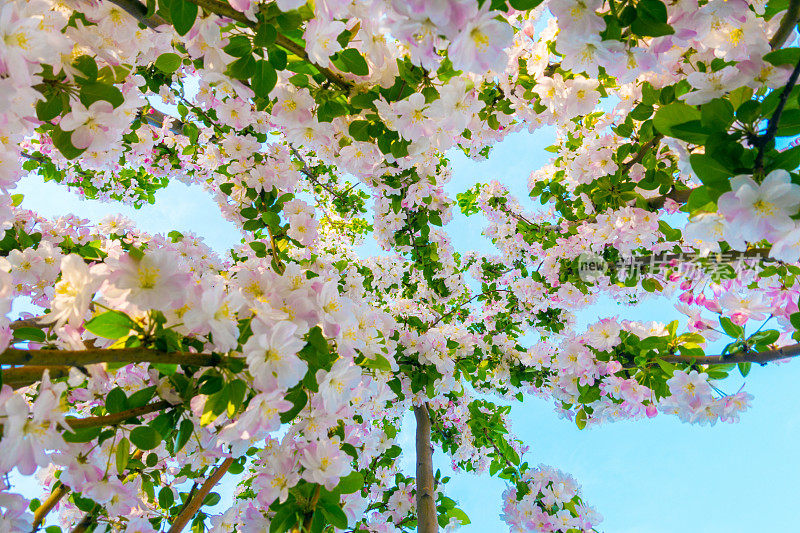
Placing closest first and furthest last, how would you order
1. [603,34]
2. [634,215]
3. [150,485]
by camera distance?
[603,34] → [150,485] → [634,215]

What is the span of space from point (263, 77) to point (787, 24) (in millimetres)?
1551

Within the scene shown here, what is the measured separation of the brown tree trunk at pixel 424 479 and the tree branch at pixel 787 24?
3.11 metres

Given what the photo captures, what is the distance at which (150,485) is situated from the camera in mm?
1529

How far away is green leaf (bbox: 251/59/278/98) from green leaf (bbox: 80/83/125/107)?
389 mm

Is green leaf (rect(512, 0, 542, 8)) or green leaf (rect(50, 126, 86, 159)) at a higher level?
green leaf (rect(512, 0, 542, 8))

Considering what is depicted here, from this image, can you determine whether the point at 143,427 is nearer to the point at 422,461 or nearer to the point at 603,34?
the point at 603,34

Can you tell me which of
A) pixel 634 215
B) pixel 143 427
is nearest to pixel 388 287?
pixel 634 215

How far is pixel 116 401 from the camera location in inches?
41.9

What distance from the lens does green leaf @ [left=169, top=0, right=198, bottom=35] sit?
1.07m

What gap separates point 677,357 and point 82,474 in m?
2.56

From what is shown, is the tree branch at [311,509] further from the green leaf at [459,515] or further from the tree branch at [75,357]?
the green leaf at [459,515]

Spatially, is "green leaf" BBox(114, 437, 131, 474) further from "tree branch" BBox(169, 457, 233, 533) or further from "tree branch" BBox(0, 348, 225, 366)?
"tree branch" BBox(169, 457, 233, 533)

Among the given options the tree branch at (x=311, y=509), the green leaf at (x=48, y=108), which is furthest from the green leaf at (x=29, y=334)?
the tree branch at (x=311, y=509)

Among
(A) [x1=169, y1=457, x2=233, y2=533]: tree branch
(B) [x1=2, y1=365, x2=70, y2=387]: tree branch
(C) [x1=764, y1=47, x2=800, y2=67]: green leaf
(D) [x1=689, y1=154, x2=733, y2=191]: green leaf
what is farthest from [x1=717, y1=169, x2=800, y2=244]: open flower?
(A) [x1=169, y1=457, x2=233, y2=533]: tree branch
